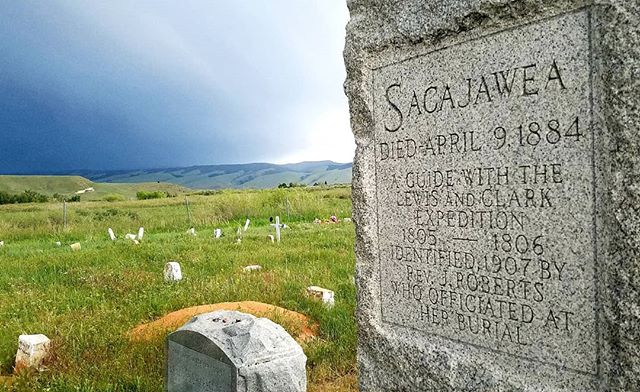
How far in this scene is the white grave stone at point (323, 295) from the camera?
798 centimetres

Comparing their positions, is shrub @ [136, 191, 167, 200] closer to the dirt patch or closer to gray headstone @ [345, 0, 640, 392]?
the dirt patch

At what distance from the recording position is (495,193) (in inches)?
120

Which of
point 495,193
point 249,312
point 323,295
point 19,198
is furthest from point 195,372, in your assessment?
point 19,198

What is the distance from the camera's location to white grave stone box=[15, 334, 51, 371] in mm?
6055

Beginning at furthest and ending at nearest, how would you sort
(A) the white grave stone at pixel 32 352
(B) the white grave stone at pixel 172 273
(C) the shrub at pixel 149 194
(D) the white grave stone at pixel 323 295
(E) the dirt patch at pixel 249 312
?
(C) the shrub at pixel 149 194 → (B) the white grave stone at pixel 172 273 → (D) the white grave stone at pixel 323 295 → (E) the dirt patch at pixel 249 312 → (A) the white grave stone at pixel 32 352

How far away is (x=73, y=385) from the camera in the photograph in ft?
17.2

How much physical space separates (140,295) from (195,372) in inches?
166

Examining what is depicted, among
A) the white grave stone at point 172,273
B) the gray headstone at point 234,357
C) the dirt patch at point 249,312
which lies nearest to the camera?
the gray headstone at point 234,357

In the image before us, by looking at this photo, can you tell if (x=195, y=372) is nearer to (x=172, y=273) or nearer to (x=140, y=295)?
(x=140, y=295)

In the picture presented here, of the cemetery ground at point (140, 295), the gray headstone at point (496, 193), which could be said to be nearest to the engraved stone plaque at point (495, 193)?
the gray headstone at point (496, 193)

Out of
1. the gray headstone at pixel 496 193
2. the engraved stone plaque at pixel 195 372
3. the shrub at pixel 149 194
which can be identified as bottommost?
the shrub at pixel 149 194

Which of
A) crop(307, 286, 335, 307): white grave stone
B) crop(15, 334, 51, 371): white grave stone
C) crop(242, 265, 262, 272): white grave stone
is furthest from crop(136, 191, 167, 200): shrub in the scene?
crop(15, 334, 51, 371): white grave stone

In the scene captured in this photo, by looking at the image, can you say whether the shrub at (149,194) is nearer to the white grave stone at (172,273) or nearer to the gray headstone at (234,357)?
the white grave stone at (172,273)

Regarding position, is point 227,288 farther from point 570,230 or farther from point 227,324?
point 570,230
